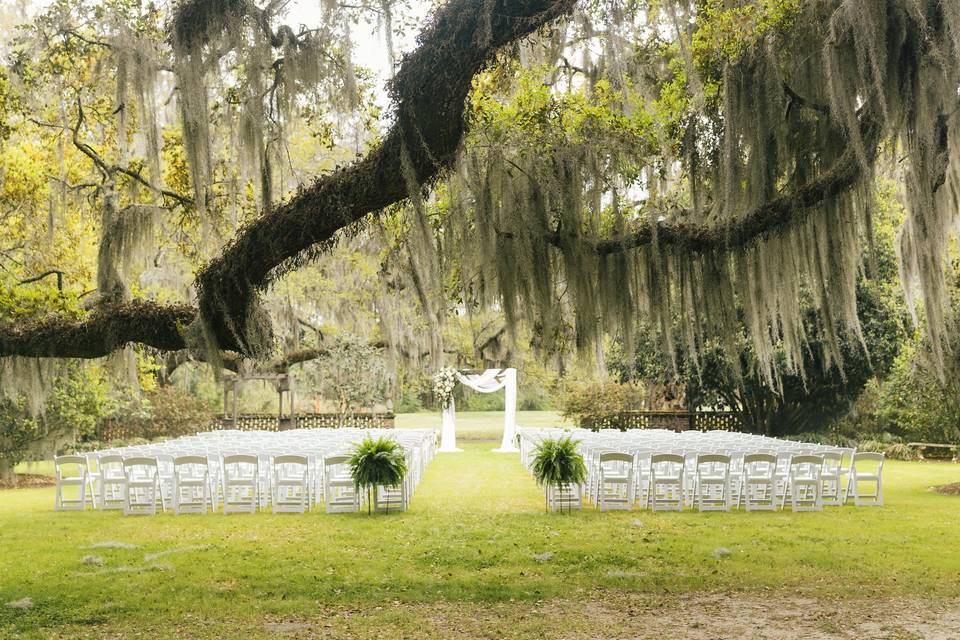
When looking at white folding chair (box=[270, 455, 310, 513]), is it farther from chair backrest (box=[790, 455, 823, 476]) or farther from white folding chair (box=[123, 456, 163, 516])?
chair backrest (box=[790, 455, 823, 476])

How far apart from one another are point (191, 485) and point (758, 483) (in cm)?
684

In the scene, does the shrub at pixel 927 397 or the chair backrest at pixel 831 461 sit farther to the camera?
the shrub at pixel 927 397

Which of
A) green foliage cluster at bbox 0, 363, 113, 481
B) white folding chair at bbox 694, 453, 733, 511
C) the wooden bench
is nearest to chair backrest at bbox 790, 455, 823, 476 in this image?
white folding chair at bbox 694, 453, 733, 511

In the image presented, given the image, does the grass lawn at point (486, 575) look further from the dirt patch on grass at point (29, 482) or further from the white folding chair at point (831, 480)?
the dirt patch on grass at point (29, 482)

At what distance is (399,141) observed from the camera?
5.18 metres

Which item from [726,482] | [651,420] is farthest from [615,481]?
[651,420]

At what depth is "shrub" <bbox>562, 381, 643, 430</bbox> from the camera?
24.2 m

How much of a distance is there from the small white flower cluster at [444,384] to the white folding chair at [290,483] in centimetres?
1046

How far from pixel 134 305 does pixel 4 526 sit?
4.67 m

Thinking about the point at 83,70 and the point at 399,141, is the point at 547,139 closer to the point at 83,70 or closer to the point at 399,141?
the point at 399,141

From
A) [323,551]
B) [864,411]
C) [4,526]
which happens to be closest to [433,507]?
[323,551]

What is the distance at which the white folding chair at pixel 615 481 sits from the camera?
10000mm

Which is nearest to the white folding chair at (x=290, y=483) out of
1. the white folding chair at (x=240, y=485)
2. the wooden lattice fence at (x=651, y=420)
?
the white folding chair at (x=240, y=485)

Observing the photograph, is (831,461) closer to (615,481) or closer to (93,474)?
(615,481)
